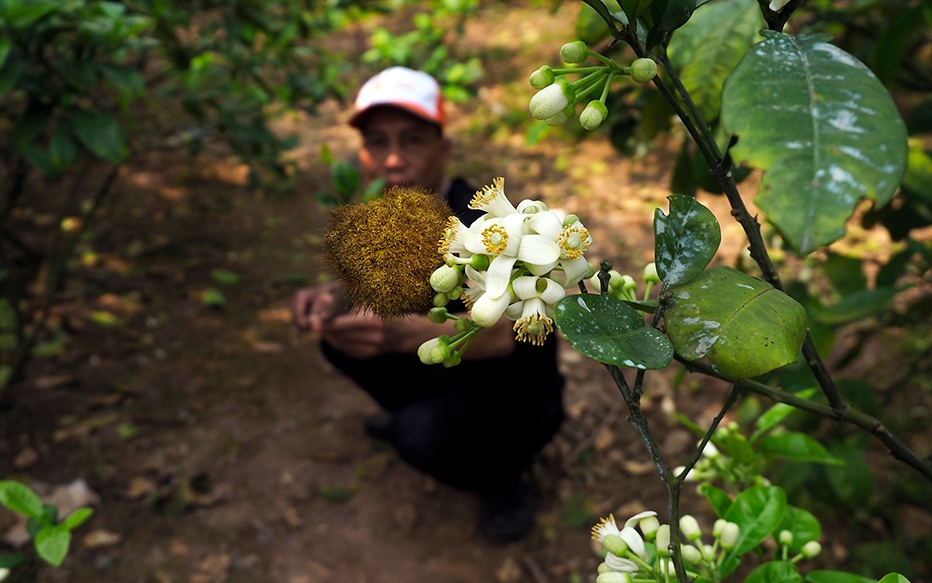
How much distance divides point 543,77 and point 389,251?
7.7 inches

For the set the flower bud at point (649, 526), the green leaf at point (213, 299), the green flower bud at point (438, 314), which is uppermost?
the green flower bud at point (438, 314)

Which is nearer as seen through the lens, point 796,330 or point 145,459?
point 796,330

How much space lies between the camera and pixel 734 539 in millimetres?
765

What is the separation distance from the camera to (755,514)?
2.66ft

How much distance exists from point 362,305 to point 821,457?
717 millimetres

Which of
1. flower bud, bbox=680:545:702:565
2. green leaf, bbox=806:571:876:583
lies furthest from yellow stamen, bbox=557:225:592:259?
green leaf, bbox=806:571:876:583

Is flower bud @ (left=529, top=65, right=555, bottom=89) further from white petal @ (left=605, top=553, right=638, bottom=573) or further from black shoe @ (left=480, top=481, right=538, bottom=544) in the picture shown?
black shoe @ (left=480, top=481, right=538, bottom=544)

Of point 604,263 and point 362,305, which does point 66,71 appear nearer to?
point 362,305

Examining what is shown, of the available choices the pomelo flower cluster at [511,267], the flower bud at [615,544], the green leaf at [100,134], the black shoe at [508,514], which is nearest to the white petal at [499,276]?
the pomelo flower cluster at [511,267]

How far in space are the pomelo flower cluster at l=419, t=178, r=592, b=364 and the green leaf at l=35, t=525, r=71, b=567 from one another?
85 centimetres

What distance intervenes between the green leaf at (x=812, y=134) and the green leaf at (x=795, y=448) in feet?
2.08

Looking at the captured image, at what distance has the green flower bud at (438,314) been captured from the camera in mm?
588

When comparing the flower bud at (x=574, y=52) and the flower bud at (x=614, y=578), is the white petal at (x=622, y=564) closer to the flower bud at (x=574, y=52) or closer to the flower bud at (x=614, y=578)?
the flower bud at (x=614, y=578)

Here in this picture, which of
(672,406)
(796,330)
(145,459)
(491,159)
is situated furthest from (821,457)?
(491,159)
